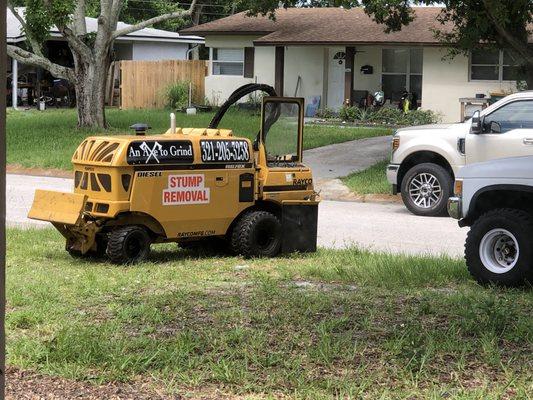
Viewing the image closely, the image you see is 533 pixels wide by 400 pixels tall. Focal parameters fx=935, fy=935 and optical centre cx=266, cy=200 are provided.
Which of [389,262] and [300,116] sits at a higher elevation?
[300,116]

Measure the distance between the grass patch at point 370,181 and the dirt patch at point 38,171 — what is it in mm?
6245

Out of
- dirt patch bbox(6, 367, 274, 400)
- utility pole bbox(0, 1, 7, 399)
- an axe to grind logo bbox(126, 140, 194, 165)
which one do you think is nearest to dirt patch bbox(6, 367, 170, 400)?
dirt patch bbox(6, 367, 274, 400)

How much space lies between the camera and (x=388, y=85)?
34.1 m

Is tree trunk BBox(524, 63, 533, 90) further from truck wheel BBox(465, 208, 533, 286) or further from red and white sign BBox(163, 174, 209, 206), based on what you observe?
truck wheel BBox(465, 208, 533, 286)

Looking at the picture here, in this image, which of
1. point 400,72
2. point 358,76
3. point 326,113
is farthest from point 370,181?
point 358,76

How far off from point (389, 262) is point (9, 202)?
8.49 meters

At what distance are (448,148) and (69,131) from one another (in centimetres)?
1447

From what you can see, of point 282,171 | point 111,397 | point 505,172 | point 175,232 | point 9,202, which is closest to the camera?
point 111,397

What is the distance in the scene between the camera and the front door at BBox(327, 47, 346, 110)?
35.1 m

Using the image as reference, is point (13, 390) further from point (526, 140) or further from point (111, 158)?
point (526, 140)

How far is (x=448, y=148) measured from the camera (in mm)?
15234

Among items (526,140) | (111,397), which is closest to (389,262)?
(111,397)

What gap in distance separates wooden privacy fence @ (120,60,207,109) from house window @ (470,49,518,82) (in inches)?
476

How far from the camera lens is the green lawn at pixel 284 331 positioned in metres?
5.19
